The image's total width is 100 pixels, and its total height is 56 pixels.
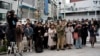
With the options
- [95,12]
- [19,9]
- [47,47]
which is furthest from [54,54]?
[95,12]

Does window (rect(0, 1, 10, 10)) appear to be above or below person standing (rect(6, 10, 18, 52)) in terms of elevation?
above

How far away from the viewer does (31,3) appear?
60938 millimetres

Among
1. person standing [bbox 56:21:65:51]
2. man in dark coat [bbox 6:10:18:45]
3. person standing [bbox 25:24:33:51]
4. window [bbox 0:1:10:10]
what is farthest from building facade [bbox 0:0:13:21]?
man in dark coat [bbox 6:10:18:45]

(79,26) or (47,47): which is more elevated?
(79,26)

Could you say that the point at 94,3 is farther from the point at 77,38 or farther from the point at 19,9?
the point at 77,38

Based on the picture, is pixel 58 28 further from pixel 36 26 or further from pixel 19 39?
pixel 19 39

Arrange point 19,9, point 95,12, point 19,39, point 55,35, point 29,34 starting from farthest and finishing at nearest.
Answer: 1. point 95,12
2. point 19,9
3. point 55,35
4. point 29,34
5. point 19,39

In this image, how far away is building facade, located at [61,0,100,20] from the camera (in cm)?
7450

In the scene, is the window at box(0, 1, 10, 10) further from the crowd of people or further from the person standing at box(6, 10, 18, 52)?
the person standing at box(6, 10, 18, 52)

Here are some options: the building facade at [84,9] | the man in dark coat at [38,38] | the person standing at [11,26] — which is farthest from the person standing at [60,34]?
the building facade at [84,9]

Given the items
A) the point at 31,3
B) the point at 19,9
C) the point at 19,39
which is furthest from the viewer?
the point at 31,3

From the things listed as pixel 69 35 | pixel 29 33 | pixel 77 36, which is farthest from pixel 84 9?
pixel 29 33

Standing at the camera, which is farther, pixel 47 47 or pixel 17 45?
pixel 47 47

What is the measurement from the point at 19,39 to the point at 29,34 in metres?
2.31
